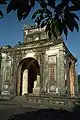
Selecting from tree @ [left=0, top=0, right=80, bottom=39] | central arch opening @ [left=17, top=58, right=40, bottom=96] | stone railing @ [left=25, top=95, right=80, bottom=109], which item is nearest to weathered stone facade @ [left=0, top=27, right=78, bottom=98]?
central arch opening @ [left=17, top=58, right=40, bottom=96]

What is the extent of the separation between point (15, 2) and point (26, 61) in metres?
29.6

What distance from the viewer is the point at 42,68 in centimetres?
2784

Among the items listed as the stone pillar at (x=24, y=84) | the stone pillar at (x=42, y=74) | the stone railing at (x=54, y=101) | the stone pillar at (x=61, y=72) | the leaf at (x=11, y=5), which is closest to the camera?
the leaf at (x=11, y=5)

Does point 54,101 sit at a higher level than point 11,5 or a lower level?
lower

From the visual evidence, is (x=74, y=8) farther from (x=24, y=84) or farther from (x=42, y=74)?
(x=24, y=84)

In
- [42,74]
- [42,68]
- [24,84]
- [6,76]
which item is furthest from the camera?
[24,84]

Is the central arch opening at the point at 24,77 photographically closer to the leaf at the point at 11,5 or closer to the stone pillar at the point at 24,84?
the stone pillar at the point at 24,84

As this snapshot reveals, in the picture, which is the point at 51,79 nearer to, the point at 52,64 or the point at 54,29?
the point at 52,64

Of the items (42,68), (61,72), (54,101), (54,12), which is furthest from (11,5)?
(42,68)

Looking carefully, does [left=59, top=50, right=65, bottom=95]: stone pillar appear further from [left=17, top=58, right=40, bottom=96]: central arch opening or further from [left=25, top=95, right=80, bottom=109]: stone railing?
[left=17, top=58, right=40, bottom=96]: central arch opening

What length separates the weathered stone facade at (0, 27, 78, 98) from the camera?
26281mm

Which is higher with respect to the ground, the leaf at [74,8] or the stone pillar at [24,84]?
the leaf at [74,8]

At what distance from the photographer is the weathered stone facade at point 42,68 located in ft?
86.2

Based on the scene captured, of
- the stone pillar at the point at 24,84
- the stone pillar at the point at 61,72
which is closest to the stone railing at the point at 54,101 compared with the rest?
the stone pillar at the point at 61,72
